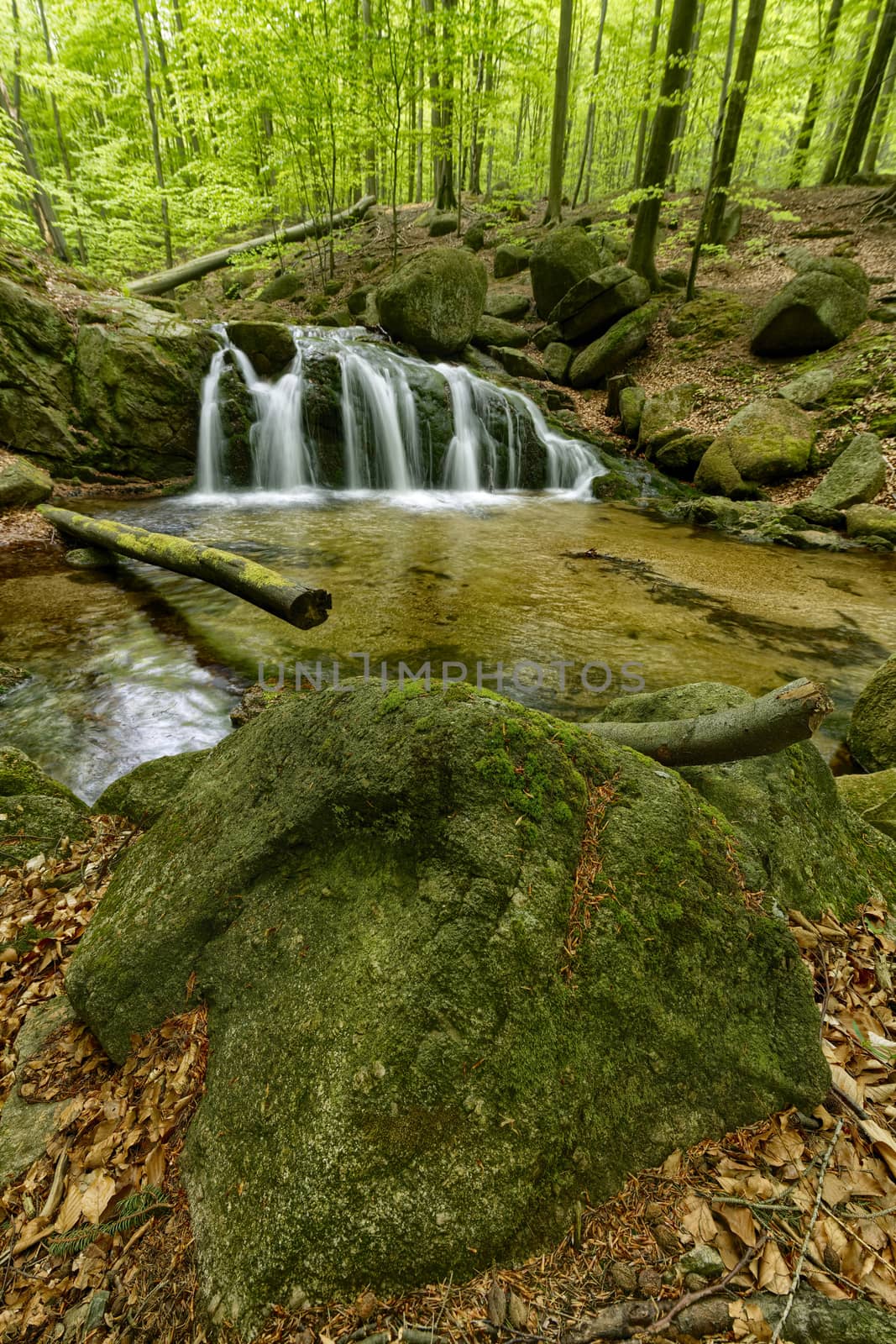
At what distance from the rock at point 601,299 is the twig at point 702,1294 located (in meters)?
19.4

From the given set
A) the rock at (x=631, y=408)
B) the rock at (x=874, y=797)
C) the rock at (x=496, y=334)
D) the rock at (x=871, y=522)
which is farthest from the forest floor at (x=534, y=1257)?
the rock at (x=496, y=334)

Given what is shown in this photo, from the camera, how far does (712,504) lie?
11.2m

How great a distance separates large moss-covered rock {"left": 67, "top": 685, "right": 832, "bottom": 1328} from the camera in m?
1.40

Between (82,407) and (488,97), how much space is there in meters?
20.2

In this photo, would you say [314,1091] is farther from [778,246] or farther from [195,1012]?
[778,246]

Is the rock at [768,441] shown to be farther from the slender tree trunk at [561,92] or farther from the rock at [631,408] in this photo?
the slender tree trunk at [561,92]

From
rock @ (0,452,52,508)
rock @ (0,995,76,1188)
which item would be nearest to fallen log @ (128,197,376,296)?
rock @ (0,452,52,508)

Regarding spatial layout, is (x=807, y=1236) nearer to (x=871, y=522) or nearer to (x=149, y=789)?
(x=149, y=789)

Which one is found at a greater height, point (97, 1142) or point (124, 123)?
point (124, 123)

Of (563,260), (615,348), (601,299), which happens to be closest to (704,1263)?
(615,348)

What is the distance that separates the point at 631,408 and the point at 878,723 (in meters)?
12.5

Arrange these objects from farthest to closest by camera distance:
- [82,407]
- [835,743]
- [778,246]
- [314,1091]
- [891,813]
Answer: [778,246] → [82,407] → [835,743] → [891,813] → [314,1091]

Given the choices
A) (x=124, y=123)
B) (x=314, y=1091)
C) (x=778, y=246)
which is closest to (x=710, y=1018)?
(x=314, y=1091)

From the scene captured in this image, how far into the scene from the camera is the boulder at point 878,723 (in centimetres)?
446
